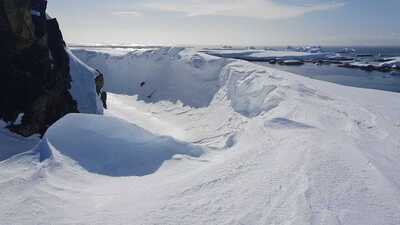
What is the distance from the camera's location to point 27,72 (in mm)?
13883

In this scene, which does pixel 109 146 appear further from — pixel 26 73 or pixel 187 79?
pixel 187 79

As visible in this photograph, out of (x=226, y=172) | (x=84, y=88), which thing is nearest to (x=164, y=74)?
(x=84, y=88)

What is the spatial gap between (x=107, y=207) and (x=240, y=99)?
11.6 metres

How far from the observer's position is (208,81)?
76.2ft

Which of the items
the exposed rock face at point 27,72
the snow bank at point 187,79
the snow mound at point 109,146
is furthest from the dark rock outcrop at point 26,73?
the snow bank at point 187,79

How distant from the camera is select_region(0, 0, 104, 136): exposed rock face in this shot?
13.1m

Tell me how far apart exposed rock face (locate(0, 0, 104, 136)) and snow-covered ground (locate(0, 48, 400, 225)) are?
135cm

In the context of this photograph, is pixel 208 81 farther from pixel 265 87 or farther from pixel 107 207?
pixel 107 207

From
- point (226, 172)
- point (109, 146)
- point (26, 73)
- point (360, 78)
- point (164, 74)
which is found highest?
point (26, 73)

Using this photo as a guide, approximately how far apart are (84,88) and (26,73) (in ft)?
14.2

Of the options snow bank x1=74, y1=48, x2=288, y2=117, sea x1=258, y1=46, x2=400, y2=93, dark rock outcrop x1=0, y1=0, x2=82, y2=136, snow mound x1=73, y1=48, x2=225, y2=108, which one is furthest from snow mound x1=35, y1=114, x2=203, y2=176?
sea x1=258, y1=46, x2=400, y2=93

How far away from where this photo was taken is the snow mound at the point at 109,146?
713 centimetres

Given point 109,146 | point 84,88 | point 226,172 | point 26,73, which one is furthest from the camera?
point 84,88

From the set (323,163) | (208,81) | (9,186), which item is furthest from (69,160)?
(208,81)
